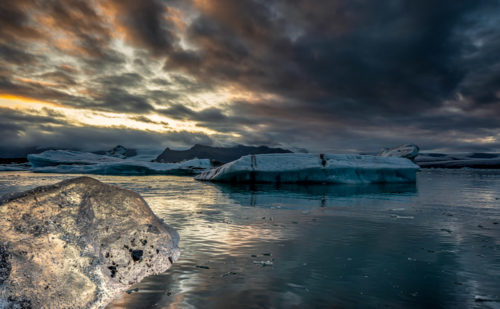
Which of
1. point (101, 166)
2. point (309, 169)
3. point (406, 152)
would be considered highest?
point (406, 152)

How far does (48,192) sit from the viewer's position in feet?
7.32

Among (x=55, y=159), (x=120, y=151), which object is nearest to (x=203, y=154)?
(x=120, y=151)

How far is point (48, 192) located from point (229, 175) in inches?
448

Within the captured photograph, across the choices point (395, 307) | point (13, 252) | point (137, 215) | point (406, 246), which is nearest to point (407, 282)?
point (395, 307)

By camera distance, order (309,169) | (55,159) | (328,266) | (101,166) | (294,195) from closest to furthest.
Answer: (328,266)
(294,195)
(309,169)
(101,166)
(55,159)

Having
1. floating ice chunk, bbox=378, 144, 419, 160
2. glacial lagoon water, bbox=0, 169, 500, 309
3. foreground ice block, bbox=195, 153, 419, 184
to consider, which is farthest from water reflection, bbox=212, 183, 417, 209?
floating ice chunk, bbox=378, 144, 419, 160

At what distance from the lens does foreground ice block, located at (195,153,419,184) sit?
1305 cm

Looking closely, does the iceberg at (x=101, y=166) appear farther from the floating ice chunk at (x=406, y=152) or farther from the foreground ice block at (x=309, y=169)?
the floating ice chunk at (x=406, y=152)

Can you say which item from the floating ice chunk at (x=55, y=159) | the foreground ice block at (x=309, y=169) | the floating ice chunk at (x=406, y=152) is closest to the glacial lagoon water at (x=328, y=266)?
the foreground ice block at (x=309, y=169)

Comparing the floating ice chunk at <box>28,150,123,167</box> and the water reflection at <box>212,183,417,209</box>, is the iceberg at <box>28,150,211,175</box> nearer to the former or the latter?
the floating ice chunk at <box>28,150,123,167</box>

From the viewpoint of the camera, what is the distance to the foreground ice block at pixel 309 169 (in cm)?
1305

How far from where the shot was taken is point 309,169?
13133mm

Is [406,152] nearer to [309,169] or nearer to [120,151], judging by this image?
[309,169]

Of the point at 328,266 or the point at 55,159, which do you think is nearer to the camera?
the point at 328,266
